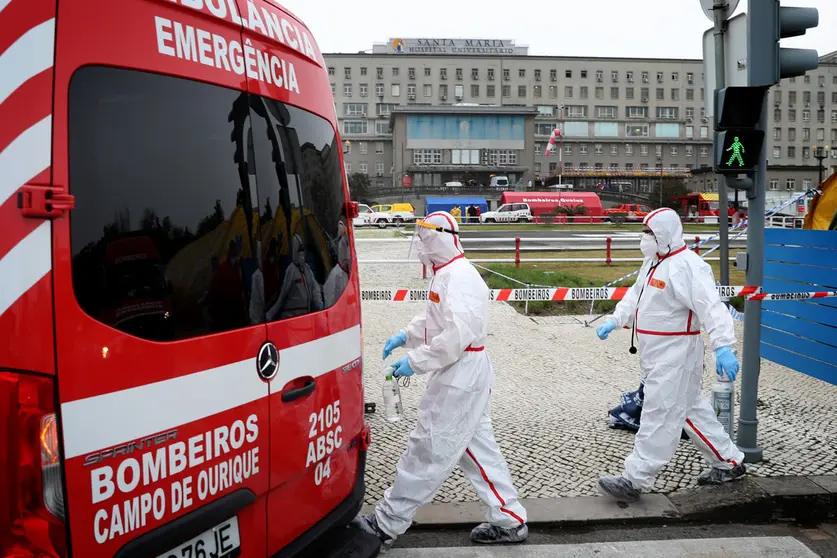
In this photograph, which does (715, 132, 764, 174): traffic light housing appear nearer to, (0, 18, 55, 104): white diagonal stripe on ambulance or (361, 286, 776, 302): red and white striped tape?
(361, 286, 776, 302): red and white striped tape

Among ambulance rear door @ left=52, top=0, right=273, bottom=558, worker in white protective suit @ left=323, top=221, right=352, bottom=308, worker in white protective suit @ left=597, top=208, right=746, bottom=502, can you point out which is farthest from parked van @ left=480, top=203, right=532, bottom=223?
ambulance rear door @ left=52, top=0, right=273, bottom=558

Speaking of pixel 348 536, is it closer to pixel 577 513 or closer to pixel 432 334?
pixel 432 334

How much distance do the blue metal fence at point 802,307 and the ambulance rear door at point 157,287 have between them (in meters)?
6.63

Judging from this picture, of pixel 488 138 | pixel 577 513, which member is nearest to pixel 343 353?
pixel 577 513

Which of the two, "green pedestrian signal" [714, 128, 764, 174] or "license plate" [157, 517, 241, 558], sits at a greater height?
"green pedestrian signal" [714, 128, 764, 174]

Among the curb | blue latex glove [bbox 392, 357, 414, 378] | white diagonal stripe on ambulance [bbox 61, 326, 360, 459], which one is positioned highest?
white diagonal stripe on ambulance [bbox 61, 326, 360, 459]

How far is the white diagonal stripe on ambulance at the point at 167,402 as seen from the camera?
6.20 feet

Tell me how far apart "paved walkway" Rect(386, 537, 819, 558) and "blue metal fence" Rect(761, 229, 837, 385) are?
385 cm

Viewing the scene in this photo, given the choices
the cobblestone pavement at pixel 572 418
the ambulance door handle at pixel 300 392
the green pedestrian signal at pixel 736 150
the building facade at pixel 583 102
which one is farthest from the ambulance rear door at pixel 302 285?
the building facade at pixel 583 102

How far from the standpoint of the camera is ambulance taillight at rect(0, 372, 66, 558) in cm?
183

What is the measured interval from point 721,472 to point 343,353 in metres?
2.97

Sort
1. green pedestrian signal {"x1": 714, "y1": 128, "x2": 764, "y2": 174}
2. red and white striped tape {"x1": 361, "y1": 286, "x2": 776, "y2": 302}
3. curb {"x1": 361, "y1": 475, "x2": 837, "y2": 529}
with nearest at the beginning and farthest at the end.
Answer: curb {"x1": 361, "y1": 475, "x2": 837, "y2": 529}
green pedestrian signal {"x1": 714, "y1": 128, "x2": 764, "y2": 174}
red and white striped tape {"x1": 361, "y1": 286, "x2": 776, "y2": 302}

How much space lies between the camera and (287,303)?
2730 mm

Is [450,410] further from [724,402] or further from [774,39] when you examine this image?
[774,39]
